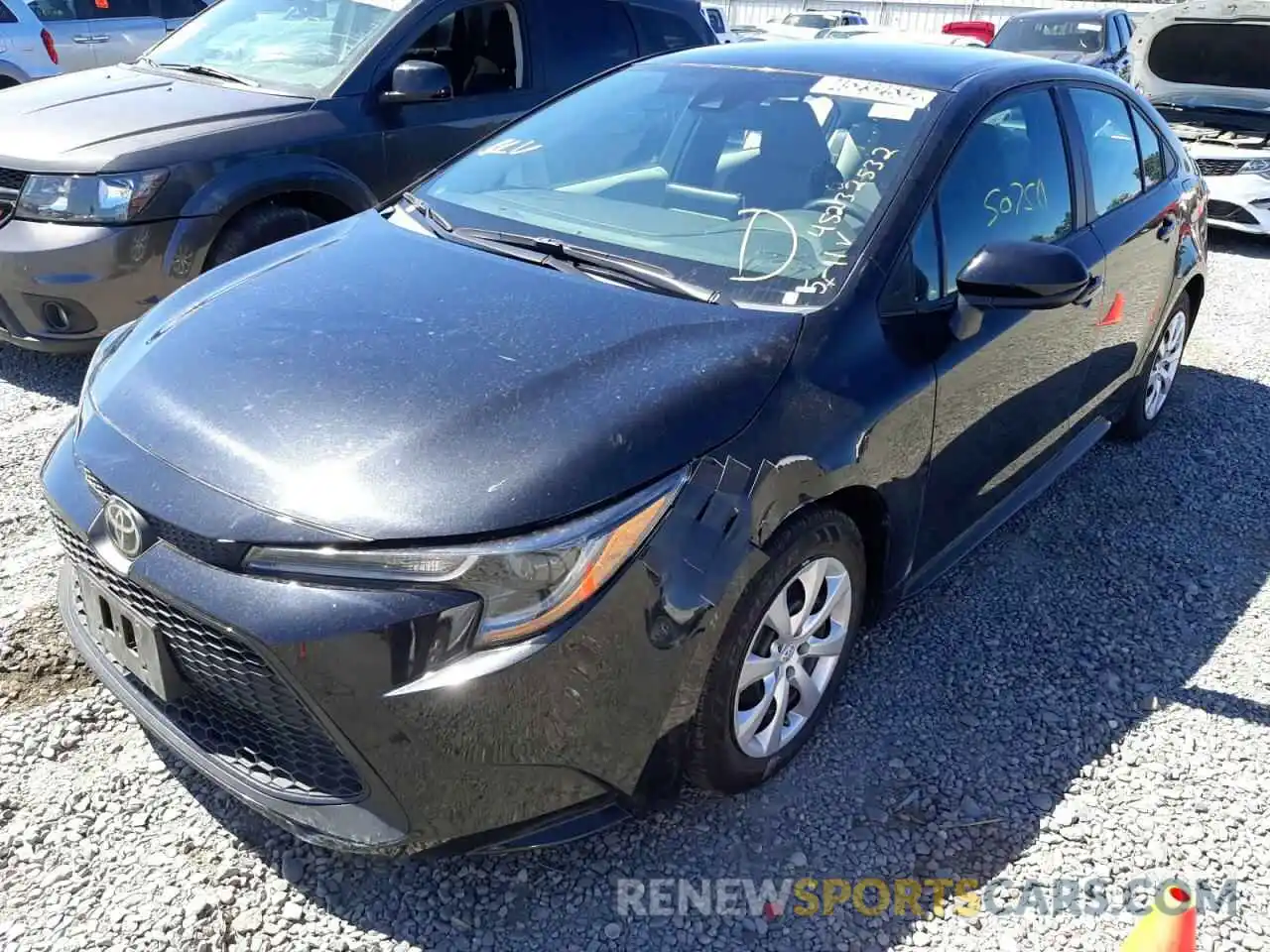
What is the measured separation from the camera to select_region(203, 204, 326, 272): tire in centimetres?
421

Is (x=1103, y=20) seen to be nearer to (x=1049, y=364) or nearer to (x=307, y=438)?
(x=1049, y=364)

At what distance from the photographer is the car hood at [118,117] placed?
4027 millimetres

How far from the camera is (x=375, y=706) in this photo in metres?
1.77

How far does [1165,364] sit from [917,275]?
8.42ft

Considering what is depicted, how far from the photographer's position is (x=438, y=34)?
16.3 ft

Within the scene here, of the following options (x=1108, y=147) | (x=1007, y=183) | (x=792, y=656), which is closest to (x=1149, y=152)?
(x=1108, y=147)

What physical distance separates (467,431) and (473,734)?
1.87 feet

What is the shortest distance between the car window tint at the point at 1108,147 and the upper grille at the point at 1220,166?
15.7 ft

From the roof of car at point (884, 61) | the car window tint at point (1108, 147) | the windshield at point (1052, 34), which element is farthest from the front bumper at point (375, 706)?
the windshield at point (1052, 34)

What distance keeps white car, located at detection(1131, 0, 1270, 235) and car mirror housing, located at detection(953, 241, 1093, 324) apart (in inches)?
240

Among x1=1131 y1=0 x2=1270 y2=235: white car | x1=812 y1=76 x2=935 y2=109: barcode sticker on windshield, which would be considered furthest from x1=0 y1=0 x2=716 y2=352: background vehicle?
x1=1131 y1=0 x2=1270 y2=235: white car

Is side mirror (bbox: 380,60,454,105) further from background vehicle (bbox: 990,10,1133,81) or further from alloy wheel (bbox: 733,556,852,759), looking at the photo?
background vehicle (bbox: 990,10,1133,81)

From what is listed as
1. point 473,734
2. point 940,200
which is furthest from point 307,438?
point 940,200

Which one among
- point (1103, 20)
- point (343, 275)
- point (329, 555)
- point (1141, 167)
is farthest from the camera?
point (1103, 20)
